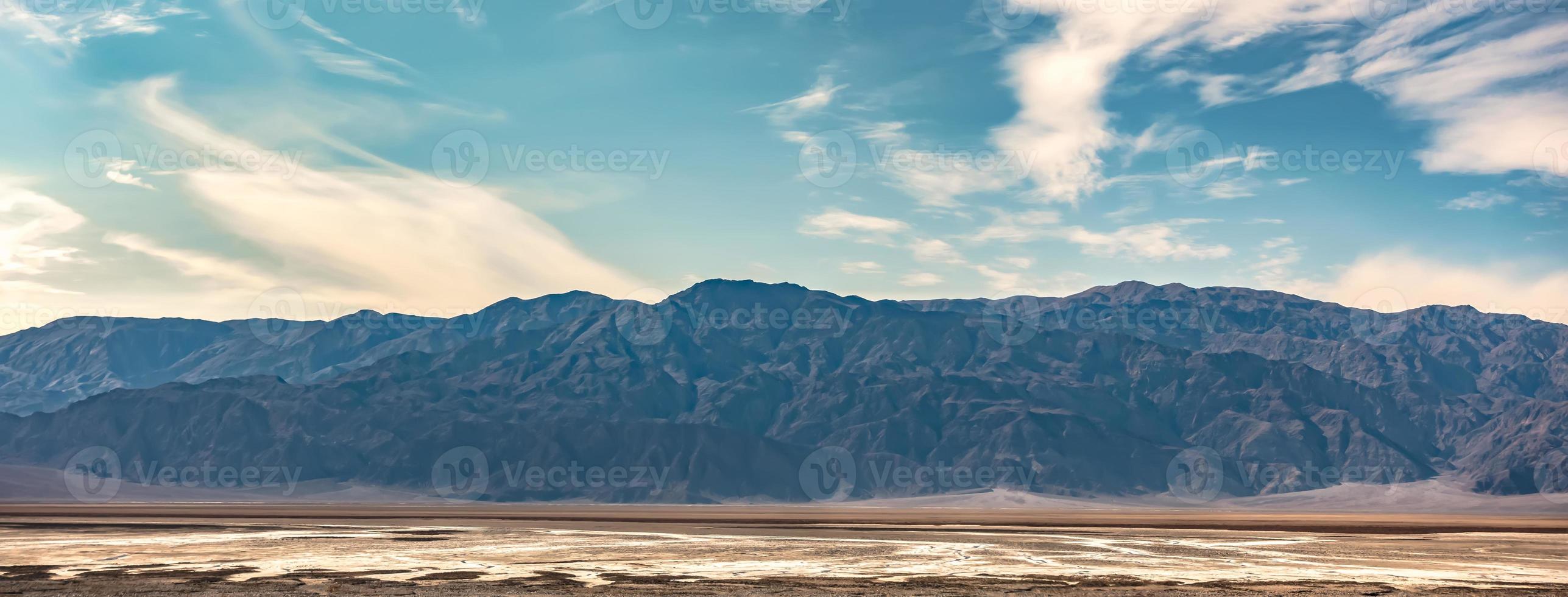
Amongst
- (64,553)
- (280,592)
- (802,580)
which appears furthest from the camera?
(64,553)

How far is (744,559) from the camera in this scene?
5734 centimetres

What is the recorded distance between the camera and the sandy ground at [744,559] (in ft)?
144

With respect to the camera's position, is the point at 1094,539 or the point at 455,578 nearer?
the point at 455,578

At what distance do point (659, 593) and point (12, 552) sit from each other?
3674cm

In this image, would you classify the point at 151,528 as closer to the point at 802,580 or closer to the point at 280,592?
the point at 280,592

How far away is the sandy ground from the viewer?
4397 centimetres

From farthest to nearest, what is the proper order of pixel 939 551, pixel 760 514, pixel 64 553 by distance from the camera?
pixel 760 514, pixel 939 551, pixel 64 553

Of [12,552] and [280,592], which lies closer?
[280,592]

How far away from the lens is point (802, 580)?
4584cm

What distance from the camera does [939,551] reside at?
207 feet

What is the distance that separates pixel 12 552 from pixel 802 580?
130ft

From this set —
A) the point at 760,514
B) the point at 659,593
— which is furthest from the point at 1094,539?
the point at 760,514

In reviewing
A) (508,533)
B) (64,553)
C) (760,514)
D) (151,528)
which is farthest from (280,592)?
(760,514)

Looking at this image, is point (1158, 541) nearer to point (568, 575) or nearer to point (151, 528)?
point (568, 575)
